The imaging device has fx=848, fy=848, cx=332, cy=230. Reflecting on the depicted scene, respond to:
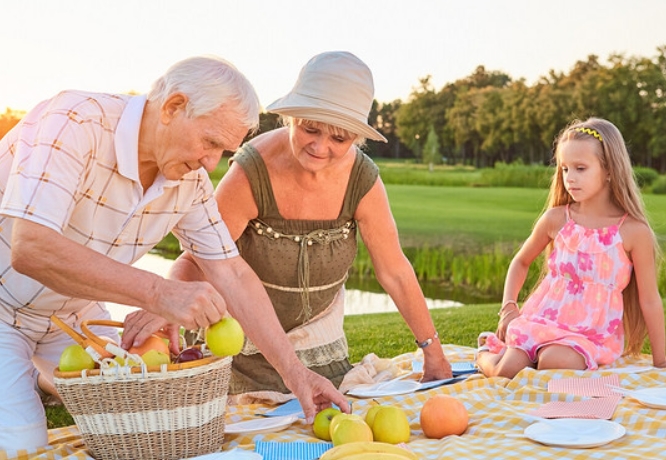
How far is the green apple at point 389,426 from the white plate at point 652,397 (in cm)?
110

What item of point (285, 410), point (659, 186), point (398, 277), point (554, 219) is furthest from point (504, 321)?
point (659, 186)

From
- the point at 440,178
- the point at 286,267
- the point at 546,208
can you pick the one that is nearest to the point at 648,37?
the point at 440,178

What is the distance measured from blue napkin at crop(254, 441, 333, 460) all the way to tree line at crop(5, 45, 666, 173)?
1015 inches

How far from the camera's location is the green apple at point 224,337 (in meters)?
2.83

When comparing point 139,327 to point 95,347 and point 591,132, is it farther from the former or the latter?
point 591,132

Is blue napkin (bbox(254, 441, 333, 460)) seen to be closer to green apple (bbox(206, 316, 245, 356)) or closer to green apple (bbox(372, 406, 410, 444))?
green apple (bbox(372, 406, 410, 444))

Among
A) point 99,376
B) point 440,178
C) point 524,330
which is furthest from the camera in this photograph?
point 440,178

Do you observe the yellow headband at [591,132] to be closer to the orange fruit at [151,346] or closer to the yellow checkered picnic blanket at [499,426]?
the yellow checkered picnic blanket at [499,426]

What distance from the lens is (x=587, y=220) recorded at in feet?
16.3

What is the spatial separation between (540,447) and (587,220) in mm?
2239

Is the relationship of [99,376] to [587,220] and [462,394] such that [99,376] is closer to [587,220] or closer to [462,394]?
[462,394]

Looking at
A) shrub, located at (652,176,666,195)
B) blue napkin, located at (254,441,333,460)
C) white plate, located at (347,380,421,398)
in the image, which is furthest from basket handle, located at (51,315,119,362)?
shrub, located at (652,176,666,195)

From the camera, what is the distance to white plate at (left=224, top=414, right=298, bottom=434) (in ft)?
10.8

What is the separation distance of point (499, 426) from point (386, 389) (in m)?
0.73
